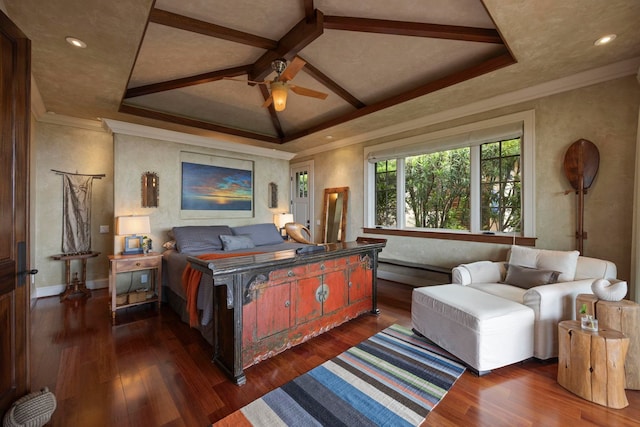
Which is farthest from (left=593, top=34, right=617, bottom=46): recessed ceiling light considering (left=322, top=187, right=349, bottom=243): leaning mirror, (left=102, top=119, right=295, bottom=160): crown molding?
(left=102, top=119, right=295, bottom=160): crown molding

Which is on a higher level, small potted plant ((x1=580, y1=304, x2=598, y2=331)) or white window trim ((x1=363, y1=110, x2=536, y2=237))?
white window trim ((x1=363, y1=110, x2=536, y2=237))

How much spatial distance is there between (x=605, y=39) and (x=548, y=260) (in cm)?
206

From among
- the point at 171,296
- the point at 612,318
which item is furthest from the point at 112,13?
the point at 612,318

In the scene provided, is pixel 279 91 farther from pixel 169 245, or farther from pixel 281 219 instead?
pixel 281 219

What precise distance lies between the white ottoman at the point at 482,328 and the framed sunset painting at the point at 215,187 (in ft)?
12.9

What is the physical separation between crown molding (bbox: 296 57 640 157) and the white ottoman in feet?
8.21

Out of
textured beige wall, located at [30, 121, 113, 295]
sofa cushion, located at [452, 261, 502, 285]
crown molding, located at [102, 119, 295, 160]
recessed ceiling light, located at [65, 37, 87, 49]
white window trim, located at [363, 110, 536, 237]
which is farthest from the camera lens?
textured beige wall, located at [30, 121, 113, 295]

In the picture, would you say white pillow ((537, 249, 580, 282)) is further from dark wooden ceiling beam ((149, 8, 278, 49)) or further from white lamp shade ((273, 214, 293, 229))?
white lamp shade ((273, 214, 293, 229))

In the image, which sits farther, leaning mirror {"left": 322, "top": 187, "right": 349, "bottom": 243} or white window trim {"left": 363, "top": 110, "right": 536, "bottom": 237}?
leaning mirror {"left": 322, "top": 187, "right": 349, "bottom": 243}

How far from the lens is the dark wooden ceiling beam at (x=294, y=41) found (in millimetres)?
2582

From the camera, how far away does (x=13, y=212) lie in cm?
158

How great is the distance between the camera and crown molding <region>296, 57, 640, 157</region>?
273 cm

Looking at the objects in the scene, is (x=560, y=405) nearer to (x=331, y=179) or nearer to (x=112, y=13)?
(x=112, y=13)

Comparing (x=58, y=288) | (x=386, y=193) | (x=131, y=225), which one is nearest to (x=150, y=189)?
(x=131, y=225)
